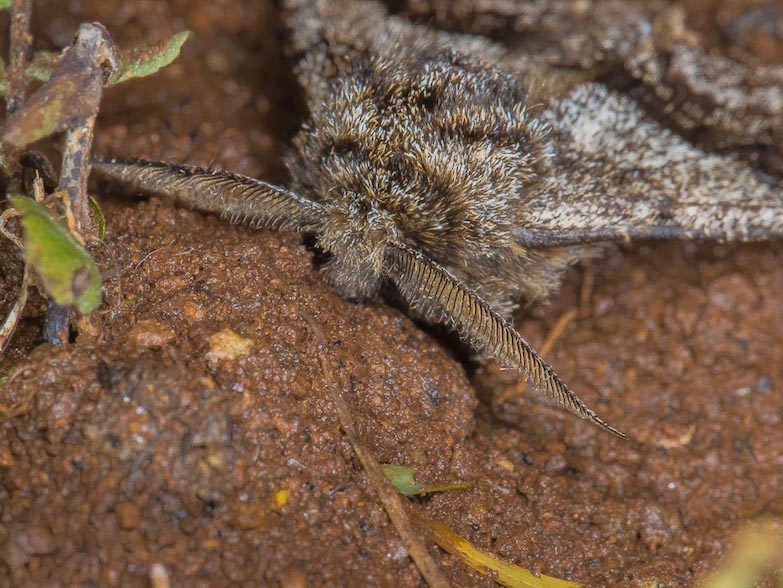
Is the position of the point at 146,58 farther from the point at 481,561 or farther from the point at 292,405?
the point at 481,561

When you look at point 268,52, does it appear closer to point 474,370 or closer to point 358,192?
point 358,192

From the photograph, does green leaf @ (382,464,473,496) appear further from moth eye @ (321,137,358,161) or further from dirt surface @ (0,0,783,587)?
moth eye @ (321,137,358,161)

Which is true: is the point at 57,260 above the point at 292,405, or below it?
above

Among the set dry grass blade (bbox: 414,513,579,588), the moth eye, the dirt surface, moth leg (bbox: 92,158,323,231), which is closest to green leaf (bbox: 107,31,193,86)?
moth leg (bbox: 92,158,323,231)

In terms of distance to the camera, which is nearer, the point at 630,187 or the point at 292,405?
the point at 292,405

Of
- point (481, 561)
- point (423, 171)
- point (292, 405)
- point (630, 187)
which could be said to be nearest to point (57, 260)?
point (292, 405)

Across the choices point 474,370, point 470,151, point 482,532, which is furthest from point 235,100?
point 482,532

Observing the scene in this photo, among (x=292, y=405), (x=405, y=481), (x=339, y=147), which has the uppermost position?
(x=339, y=147)
